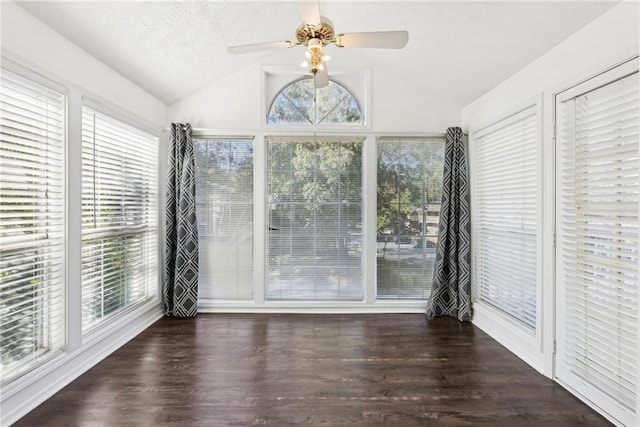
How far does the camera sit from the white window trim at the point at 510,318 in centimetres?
242

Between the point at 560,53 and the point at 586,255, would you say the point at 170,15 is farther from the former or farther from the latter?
the point at 586,255

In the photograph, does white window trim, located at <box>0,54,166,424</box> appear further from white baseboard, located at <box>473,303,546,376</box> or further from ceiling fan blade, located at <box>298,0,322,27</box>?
white baseboard, located at <box>473,303,546,376</box>

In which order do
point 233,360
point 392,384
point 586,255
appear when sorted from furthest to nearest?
point 233,360 < point 392,384 < point 586,255

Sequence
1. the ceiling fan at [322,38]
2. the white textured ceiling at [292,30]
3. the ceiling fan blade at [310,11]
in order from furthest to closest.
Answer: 1. the white textured ceiling at [292,30]
2. the ceiling fan at [322,38]
3. the ceiling fan blade at [310,11]

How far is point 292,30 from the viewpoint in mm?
2949

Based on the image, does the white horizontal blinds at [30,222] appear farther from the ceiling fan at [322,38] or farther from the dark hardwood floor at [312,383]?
the ceiling fan at [322,38]

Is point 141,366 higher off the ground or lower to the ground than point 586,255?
lower

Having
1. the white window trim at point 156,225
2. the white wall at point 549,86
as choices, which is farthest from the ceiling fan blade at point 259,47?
the white wall at point 549,86

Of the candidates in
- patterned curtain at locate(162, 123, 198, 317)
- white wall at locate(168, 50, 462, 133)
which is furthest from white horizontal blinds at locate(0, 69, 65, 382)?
white wall at locate(168, 50, 462, 133)

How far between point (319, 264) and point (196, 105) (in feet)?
7.52

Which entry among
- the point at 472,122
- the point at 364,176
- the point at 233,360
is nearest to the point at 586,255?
the point at 472,122

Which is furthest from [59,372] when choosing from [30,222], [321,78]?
[321,78]

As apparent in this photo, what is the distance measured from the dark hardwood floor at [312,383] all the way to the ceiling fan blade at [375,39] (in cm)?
219

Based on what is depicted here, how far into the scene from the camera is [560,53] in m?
2.24
